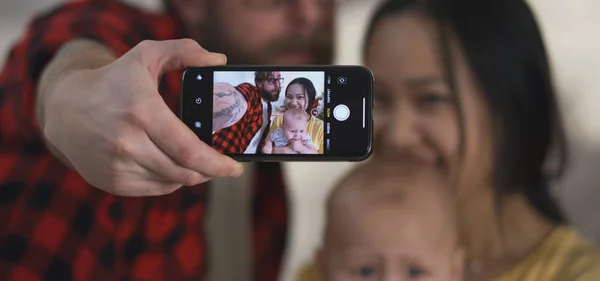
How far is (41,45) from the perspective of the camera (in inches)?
23.5

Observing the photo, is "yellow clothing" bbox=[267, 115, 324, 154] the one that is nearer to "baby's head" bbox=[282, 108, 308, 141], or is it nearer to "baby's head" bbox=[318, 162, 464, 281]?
"baby's head" bbox=[282, 108, 308, 141]

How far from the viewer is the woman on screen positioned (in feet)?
1.58

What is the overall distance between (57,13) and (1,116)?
143 millimetres

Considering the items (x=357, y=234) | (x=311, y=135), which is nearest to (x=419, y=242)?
(x=357, y=234)

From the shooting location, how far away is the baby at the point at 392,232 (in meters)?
0.66

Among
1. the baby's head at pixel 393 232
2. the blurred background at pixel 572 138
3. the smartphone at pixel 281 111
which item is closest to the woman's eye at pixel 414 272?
the baby's head at pixel 393 232

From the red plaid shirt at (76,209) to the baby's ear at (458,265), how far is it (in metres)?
0.21

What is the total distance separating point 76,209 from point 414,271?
1.29 ft

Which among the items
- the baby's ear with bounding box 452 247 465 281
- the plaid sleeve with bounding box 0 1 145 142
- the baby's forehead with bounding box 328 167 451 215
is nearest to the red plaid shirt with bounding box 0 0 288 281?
the plaid sleeve with bounding box 0 1 145 142

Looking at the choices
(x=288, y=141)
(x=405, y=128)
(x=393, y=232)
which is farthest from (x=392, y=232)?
(x=288, y=141)

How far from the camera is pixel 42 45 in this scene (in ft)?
1.96

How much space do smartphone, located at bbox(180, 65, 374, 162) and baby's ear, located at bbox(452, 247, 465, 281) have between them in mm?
272

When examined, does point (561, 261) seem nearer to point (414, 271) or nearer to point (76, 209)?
point (414, 271)

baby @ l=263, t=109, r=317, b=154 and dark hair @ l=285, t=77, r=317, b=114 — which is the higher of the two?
dark hair @ l=285, t=77, r=317, b=114
